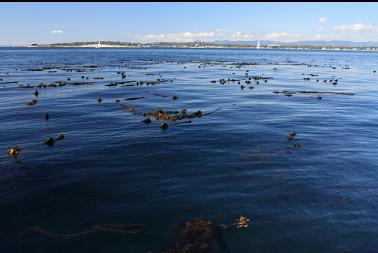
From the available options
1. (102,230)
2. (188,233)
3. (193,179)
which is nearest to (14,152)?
(102,230)

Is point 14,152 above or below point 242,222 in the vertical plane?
above

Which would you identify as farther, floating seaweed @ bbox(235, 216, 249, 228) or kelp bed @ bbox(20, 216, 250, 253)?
floating seaweed @ bbox(235, 216, 249, 228)

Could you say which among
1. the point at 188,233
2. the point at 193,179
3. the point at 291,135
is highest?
the point at 291,135

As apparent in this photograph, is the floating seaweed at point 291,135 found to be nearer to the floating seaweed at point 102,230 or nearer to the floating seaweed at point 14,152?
the floating seaweed at point 102,230

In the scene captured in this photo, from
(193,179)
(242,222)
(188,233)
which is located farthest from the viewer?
(193,179)

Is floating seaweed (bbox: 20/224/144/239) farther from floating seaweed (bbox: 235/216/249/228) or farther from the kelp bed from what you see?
floating seaweed (bbox: 235/216/249/228)

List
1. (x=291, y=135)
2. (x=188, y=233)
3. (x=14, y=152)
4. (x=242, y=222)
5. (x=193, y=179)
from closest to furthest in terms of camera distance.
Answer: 1. (x=188, y=233)
2. (x=242, y=222)
3. (x=193, y=179)
4. (x=14, y=152)
5. (x=291, y=135)

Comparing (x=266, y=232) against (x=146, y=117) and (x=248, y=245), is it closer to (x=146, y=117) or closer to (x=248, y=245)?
(x=248, y=245)

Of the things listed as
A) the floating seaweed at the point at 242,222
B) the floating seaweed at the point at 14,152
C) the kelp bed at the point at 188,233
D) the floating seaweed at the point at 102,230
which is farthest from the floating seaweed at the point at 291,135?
the floating seaweed at the point at 14,152

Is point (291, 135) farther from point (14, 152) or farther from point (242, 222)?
point (14, 152)

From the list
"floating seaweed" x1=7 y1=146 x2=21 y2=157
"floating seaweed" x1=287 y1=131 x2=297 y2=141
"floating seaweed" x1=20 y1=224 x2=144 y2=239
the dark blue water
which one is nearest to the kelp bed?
"floating seaweed" x1=20 y1=224 x2=144 y2=239

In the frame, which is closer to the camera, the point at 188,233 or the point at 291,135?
the point at 188,233

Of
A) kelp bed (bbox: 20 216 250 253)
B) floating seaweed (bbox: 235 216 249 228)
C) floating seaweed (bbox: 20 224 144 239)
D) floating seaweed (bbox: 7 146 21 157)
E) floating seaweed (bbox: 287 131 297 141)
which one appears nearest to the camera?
kelp bed (bbox: 20 216 250 253)
